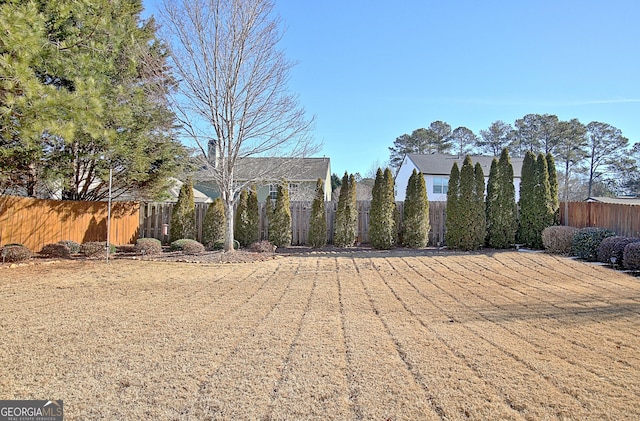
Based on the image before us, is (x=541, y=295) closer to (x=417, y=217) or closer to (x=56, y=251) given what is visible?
(x=417, y=217)

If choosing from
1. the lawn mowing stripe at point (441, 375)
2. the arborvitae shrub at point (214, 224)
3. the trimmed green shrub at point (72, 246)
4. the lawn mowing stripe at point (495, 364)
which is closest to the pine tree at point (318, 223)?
the arborvitae shrub at point (214, 224)

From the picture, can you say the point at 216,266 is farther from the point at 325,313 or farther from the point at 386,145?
the point at 386,145

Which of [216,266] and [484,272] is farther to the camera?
[216,266]

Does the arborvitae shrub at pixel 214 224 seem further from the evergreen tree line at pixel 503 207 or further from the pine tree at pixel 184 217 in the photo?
the evergreen tree line at pixel 503 207

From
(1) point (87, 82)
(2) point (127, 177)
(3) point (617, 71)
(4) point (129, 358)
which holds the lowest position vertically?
(4) point (129, 358)

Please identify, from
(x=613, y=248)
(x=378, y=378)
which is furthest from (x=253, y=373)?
(x=613, y=248)

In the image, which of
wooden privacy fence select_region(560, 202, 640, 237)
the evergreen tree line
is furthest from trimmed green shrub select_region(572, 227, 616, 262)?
the evergreen tree line

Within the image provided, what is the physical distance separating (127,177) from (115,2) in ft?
17.0

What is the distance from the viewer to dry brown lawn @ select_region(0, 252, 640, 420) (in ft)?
7.91

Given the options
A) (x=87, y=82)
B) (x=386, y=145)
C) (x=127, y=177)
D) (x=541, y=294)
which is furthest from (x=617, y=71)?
(x=386, y=145)

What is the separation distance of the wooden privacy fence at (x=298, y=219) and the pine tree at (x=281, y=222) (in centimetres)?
66

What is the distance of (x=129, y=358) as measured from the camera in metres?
3.12

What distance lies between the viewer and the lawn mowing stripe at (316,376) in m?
2.33

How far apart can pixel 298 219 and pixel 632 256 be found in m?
9.97
